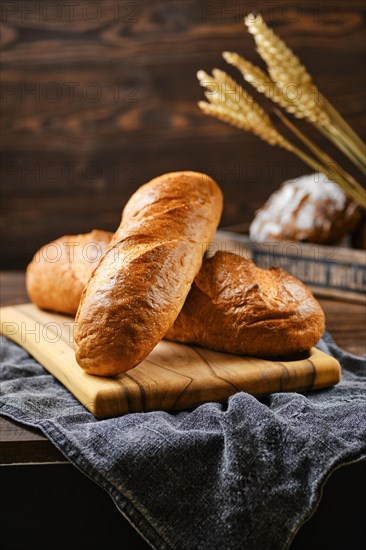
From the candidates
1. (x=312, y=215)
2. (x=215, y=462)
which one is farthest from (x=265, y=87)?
(x=215, y=462)

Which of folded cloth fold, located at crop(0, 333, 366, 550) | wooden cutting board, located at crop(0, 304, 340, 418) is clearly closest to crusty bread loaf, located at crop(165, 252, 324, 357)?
wooden cutting board, located at crop(0, 304, 340, 418)

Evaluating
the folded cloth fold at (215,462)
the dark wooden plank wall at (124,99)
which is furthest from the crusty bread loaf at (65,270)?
the dark wooden plank wall at (124,99)

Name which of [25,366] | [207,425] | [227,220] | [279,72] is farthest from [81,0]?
[207,425]

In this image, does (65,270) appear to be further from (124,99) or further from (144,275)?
(124,99)

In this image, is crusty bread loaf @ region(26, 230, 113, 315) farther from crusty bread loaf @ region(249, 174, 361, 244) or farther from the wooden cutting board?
crusty bread loaf @ region(249, 174, 361, 244)

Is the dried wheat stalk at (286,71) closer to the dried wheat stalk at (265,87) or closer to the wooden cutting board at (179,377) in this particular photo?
the dried wheat stalk at (265,87)

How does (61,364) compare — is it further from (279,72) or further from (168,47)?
(168,47)
